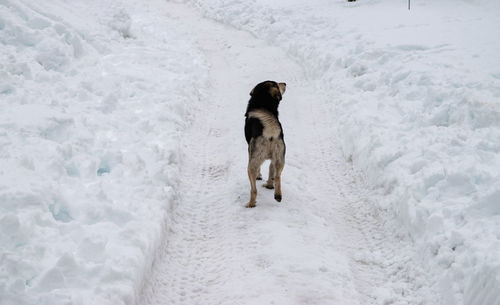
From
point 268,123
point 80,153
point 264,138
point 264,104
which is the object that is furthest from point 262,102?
point 80,153

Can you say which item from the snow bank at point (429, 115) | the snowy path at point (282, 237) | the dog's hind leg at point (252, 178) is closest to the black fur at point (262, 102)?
the dog's hind leg at point (252, 178)

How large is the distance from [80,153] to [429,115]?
6213 mm

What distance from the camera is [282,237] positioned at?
603 cm

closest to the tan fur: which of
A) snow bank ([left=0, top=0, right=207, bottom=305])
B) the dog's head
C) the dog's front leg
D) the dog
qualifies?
the dog

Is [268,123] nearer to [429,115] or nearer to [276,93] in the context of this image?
[276,93]

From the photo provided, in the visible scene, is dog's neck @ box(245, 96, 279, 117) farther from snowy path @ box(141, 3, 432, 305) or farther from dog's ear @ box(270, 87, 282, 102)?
snowy path @ box(141, 3, 432, 305)

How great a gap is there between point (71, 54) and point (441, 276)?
959 cm

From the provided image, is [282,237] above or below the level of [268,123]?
below

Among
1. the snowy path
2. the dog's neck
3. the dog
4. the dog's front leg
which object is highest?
the dog's neck

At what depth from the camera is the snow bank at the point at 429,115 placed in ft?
17.6

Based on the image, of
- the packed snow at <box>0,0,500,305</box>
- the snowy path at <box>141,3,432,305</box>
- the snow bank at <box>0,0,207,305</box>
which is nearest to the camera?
the snow bank at <box>0,0,207,305</box>

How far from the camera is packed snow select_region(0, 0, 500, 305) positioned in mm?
4980

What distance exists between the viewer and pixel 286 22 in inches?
739

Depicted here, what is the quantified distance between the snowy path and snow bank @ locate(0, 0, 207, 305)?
0.40 meters
